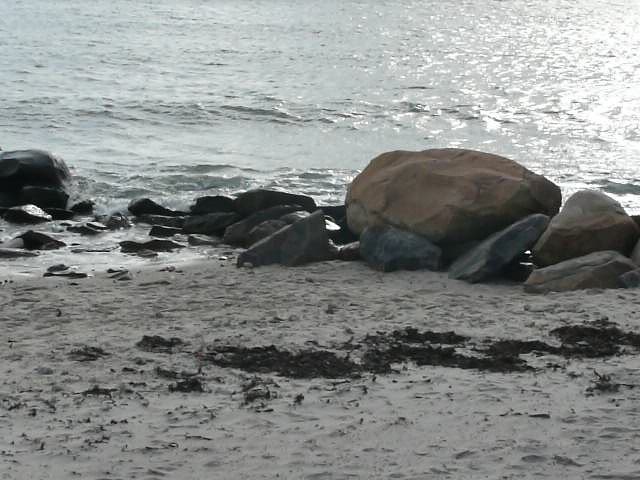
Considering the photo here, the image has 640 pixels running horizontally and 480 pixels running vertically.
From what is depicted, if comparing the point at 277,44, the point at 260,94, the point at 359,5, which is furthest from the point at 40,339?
the point at 359,5

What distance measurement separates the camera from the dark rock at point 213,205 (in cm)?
1293

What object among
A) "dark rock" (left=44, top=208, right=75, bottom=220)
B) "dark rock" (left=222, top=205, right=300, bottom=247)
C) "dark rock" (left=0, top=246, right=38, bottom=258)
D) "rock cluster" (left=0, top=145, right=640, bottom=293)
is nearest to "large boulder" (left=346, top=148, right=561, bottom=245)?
"rock cluster" (left=0, top=145, right=640, bottom=293)

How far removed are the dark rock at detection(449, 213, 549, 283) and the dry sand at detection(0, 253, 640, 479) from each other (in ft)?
2.63

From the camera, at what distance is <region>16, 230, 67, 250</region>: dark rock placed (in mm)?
11406

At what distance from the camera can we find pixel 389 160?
458 inches

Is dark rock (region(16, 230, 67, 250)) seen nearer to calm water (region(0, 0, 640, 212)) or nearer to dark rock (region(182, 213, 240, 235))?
dark rock (region(182, 213, 240, 235))

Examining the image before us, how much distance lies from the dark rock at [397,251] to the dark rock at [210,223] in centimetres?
245

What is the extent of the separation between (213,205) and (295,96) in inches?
500

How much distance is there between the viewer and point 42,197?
13.7 meters

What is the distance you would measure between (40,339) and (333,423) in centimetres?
261

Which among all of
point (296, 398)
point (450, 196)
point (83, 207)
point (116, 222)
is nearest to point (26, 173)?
point (83, 207)

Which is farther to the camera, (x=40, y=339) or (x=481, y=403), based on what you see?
(x=40, y=339)

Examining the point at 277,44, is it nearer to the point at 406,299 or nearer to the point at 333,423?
the point at 406,299

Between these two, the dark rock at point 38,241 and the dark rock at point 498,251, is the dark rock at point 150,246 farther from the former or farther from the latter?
the dark rock at point 498,251
